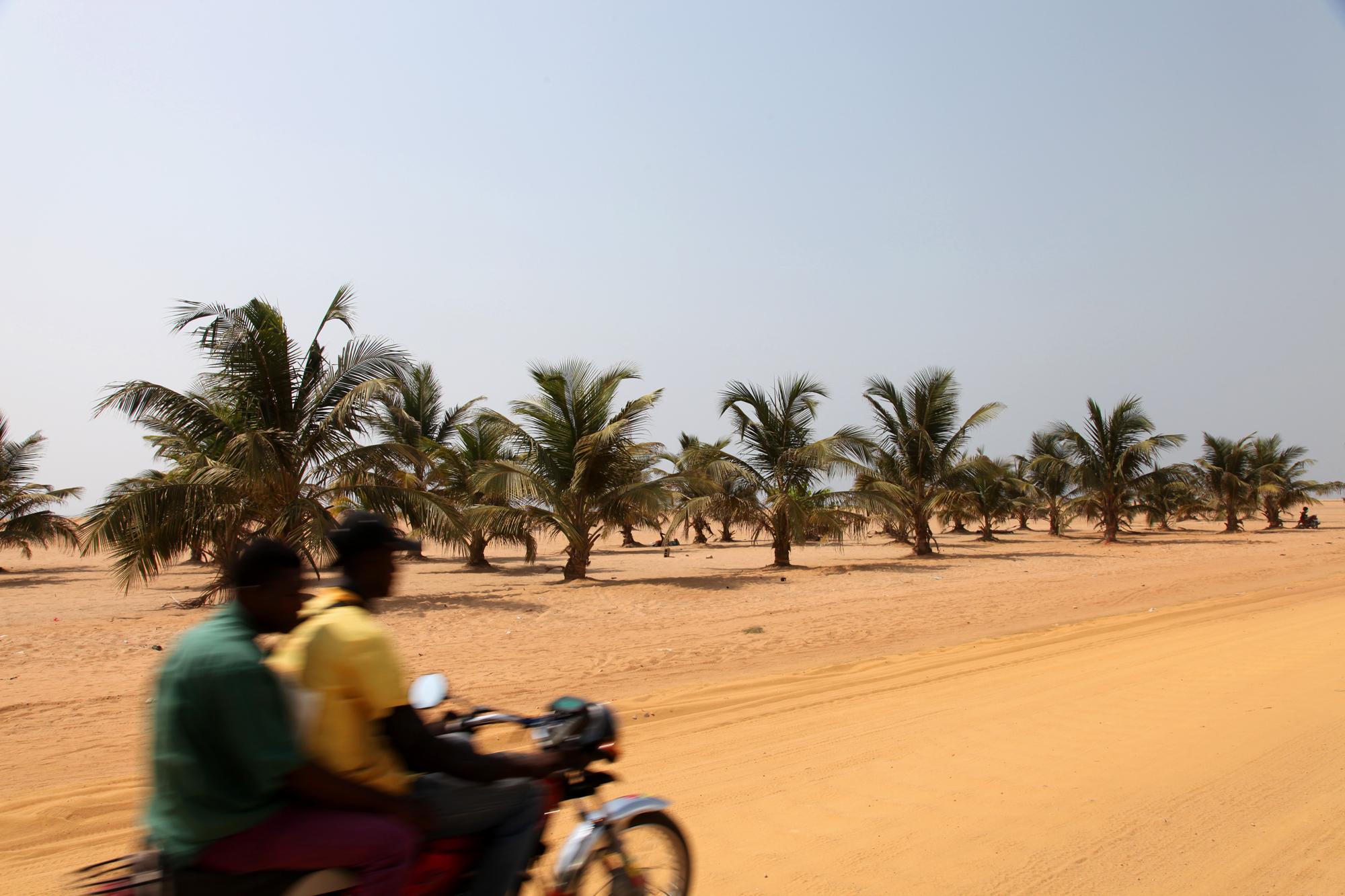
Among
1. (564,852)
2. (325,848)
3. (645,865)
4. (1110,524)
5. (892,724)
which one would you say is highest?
(1110,524)

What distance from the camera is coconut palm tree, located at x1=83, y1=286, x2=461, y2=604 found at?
566 inches

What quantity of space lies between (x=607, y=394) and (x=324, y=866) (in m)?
17.2

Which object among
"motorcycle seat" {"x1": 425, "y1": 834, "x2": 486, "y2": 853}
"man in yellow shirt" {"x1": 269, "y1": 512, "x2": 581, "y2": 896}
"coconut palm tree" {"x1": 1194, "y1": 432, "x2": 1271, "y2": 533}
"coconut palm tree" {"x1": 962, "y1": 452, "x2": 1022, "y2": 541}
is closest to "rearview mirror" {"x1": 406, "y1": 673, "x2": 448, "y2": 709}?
"man in yellow shirt" {"x1": 269, "y1": 512, "x2": 581, "y2": 896}

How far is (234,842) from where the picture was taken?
7.29 ft

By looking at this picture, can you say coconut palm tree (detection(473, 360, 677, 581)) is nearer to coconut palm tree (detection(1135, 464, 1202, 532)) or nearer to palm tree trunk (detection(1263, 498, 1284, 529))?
coconut palm tree (detection(1135, 464, 1202, 532))

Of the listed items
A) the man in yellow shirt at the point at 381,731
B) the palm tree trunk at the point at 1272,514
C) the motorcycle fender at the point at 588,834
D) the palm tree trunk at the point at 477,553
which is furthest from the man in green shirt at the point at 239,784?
the palm tree trunk at the point at 1272,514

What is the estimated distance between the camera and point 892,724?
643 cm

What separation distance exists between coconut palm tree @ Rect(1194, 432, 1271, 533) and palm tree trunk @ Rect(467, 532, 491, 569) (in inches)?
1305

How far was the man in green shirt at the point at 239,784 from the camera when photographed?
7.07ft

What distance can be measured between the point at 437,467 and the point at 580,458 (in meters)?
3.89

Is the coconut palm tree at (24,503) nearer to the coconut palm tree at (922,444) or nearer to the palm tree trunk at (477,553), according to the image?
the palm tree trunk at (477,553)

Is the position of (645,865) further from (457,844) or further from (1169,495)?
(1169,495)

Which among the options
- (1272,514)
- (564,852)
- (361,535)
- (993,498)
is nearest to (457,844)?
(564,852)

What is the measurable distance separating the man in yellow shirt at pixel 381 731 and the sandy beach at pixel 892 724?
4.25ft
